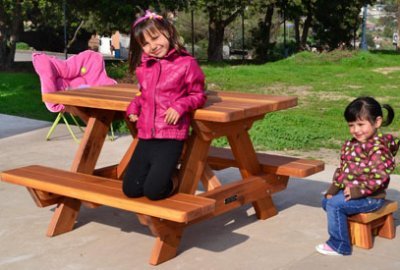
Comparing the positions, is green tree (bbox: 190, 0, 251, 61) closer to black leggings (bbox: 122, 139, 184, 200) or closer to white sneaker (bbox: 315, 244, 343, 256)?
black leggings (bbox: 122, 139, 184, 200)

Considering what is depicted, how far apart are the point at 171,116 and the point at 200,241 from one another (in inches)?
39.1

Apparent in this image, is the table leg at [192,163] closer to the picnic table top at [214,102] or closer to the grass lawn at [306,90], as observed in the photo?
the picnic table top at [214,102]

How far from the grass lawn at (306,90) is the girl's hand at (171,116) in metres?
3.66

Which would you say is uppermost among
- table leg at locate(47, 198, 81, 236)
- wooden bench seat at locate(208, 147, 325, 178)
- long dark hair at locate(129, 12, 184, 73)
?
long dark hair at locate(129, 12, 184, 73)

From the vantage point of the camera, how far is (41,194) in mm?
4648

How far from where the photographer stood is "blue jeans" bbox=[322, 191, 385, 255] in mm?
4188

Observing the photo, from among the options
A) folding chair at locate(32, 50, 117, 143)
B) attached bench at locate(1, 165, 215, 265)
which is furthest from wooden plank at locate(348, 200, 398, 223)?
folding chair at locate(32, 50, 117, 143)

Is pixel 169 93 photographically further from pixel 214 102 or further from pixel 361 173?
pixel 361 173

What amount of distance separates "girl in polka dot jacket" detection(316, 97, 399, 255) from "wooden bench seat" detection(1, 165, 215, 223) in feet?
2.84

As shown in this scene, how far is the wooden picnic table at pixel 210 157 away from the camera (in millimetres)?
4211

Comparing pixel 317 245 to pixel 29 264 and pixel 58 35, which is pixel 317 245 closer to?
pixel 29 264

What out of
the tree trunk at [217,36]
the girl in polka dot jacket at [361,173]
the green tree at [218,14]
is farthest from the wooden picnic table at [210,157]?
the tree trunk at [217,36]

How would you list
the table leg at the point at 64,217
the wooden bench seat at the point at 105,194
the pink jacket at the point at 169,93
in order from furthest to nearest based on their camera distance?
the table leg at the point at 64,217 → the pink jacket at the point at 169,93 → the wooden bench seat at the point at 105,194

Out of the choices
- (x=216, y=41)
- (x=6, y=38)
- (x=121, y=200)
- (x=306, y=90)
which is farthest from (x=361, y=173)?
(x=216, y=41)
